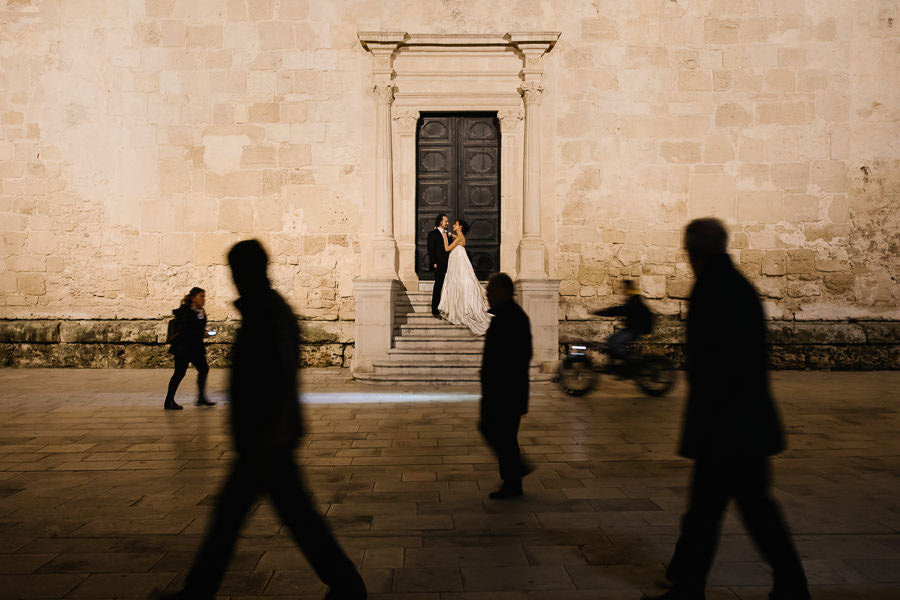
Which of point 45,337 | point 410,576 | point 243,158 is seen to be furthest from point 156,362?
point 410,576

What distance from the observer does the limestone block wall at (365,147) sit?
991cm

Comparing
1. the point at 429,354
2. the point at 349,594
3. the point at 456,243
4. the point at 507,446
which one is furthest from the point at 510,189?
the point at 349,594

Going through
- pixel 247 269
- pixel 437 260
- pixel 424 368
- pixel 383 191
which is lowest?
pixel 424 368

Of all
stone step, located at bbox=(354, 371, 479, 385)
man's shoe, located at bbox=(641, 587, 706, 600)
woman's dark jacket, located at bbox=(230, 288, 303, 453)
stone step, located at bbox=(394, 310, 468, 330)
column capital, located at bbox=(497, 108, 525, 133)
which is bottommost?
stone step, located at bbox=(354, 371, 479, 385)

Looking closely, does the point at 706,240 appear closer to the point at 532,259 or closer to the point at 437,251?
the point at 437,251

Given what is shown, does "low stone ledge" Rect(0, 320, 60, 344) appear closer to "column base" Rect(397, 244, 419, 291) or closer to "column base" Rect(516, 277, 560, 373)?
"column base" Rect(397, 244, 419, 291)

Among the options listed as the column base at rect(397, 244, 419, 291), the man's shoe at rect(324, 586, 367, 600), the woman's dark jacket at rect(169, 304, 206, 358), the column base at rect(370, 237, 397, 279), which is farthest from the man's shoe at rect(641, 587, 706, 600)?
the column base at rect(397, 244, 419, 291)

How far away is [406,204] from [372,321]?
96.4 inches

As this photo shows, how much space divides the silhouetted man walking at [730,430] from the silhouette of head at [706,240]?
76 millimetres

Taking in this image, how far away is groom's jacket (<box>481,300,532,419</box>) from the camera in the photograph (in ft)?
12.7

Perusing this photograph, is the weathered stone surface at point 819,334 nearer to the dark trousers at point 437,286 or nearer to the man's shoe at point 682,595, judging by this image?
the dark trousers at point 437,286

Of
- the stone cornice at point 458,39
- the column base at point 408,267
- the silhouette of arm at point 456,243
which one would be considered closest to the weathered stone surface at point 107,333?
the column base at point 408,267

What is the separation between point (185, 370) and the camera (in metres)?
6.95

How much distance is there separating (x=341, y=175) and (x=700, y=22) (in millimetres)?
6469
